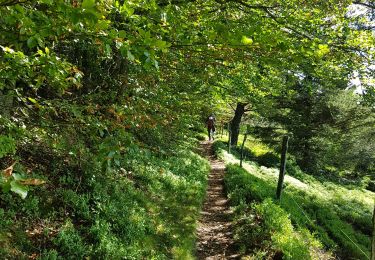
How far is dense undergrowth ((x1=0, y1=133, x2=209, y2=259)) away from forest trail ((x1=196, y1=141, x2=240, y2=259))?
357mm

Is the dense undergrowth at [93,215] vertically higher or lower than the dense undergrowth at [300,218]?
higher

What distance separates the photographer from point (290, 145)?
25609 mm

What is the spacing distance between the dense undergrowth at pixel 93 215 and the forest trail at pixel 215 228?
1.17ft

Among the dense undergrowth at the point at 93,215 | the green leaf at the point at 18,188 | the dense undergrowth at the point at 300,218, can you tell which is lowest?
the dense undergrowth at the point at 300,218

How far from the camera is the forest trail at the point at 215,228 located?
26.2ft

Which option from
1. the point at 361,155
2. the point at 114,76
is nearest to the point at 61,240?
the point at 114,76

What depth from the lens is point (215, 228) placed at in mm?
9430

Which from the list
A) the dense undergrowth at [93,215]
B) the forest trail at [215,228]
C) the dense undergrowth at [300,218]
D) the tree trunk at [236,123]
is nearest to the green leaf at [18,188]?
the dense undergrowth at [93,215]

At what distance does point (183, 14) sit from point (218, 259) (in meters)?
5.34

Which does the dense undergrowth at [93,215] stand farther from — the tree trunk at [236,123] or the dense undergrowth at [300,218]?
the tree trunk at [236,123]

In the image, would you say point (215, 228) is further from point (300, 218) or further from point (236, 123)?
point (236, 123)

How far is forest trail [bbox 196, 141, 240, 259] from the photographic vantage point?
26.2 feet

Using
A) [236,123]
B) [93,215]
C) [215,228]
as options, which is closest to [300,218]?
[215,228]

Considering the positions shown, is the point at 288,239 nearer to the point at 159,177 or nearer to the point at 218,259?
the point at 218,259
